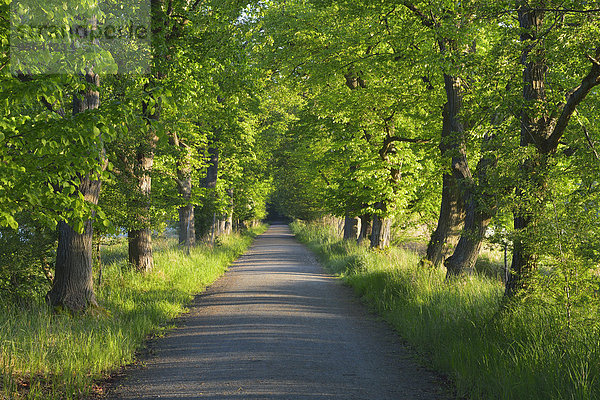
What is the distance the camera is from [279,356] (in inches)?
288

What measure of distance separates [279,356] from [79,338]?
2.90m

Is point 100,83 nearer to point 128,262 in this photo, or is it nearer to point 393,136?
point 128,262

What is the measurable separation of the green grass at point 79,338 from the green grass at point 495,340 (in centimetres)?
453

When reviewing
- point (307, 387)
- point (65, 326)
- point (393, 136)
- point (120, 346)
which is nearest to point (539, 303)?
point (307, 387)

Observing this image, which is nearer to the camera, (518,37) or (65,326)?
(65,326)

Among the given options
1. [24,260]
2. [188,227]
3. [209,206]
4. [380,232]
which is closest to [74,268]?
[24,260]

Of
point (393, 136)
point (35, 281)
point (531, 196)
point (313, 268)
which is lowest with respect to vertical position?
point (313, 268)

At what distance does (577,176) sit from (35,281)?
9.47 m

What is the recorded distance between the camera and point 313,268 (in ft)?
67.3

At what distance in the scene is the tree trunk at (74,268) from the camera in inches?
349

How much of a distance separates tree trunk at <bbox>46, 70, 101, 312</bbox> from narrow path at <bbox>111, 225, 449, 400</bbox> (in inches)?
72.2

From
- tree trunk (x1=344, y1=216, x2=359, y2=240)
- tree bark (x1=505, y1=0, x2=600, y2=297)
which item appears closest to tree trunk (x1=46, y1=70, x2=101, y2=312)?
tree bark (x1=505, y1=0, x2=600, y2=297)

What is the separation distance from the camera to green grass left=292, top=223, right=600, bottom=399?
498 centimetres

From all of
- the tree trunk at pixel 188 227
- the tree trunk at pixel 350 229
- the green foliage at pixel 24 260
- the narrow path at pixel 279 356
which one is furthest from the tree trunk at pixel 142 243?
the tree trunk at pixel 350 229
